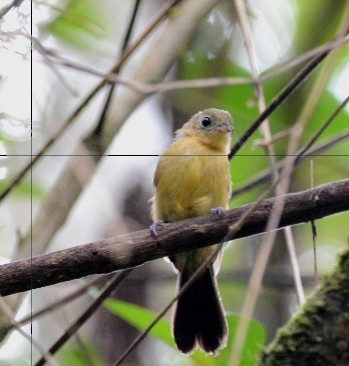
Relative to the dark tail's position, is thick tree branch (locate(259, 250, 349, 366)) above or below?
below

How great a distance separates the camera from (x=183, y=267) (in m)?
2.03

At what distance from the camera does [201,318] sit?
75.2 inches

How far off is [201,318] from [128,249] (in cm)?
55

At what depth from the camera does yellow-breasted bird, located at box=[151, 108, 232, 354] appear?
1.92 meters

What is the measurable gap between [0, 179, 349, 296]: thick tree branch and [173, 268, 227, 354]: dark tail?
356 millimetres

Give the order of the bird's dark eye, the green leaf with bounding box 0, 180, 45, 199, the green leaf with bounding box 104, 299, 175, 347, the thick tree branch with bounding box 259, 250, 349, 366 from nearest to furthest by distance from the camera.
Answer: the thick tree branch with bounding box 259, 250, 349, 366
the green leaf with bounding box 104, 299, 175, 347
the green leaf with bounding box 0, 180, 45, 199
the bird's dark eye

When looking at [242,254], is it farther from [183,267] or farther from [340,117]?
[340,117]

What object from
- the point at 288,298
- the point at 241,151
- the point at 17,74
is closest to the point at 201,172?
the point at 241,151

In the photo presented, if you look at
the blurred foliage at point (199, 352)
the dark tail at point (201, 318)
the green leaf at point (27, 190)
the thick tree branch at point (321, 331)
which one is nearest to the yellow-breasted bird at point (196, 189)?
the dark tail at point (201, 318)

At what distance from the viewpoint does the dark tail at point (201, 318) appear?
1.75 metres

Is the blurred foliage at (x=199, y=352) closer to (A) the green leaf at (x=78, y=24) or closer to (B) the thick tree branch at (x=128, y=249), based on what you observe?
(B) the thick tree branch at (x=128, y=249)

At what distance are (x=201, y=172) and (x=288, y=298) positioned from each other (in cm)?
41

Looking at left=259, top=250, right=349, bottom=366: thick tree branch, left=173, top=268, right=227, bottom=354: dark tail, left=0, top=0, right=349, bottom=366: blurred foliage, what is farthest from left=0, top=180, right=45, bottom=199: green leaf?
left=259, top=250, right=349, bottom=366: thick tree branch

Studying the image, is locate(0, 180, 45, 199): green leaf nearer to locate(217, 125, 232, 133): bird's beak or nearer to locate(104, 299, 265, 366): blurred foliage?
locate(104, 299, 265, 366): blurred foliage
